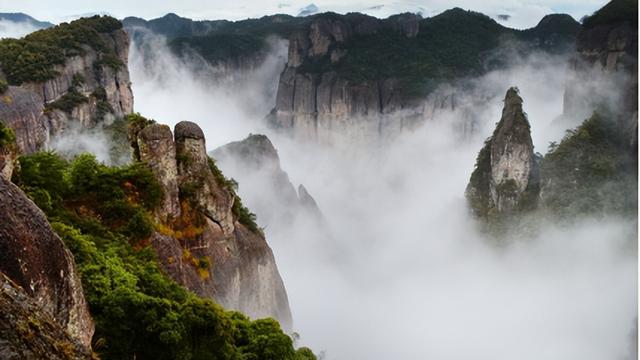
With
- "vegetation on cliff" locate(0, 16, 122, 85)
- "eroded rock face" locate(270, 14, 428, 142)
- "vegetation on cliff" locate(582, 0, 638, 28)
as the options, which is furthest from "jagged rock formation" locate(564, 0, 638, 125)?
"vegetation on cliff" locate(0, 16, 122, 85)

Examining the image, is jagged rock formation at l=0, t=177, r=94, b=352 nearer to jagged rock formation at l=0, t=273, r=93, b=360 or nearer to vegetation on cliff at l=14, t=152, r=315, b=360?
jagged rock formation at l=0, t=273, r=93, b=360

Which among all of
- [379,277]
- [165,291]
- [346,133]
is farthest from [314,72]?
[165,291]

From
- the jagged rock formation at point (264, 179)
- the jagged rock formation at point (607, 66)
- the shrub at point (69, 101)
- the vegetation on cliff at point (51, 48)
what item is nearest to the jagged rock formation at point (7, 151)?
the vegetation on cliff at point (51, 48)

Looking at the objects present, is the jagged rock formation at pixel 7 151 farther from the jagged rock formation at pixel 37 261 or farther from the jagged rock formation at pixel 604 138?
the jagged rock formation at pixel 604 138

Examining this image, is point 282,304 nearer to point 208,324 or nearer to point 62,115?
point 208,324

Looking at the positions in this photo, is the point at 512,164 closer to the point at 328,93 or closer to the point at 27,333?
the point at 27,333

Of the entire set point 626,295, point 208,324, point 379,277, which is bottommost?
point 379,277

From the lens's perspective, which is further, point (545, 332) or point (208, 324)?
point (545, 332)
